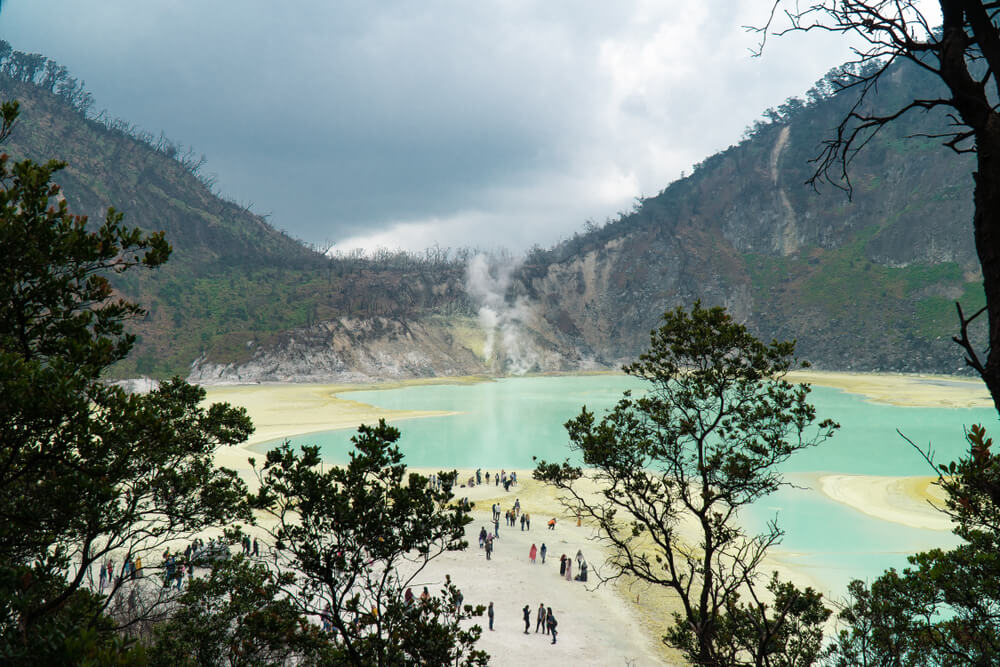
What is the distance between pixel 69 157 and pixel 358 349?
113 meters

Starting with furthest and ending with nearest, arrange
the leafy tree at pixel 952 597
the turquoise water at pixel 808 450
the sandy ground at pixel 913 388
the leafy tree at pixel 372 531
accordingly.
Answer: the sandy ground at pixel 913 388, the turquoise water at pixel 808 450, the leafy tree at pixel 952 597, the leafy tree at pixel 372 531

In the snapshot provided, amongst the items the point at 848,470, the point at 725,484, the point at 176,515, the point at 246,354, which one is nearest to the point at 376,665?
the point at 176,515

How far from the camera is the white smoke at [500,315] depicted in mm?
158250

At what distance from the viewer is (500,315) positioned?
561ft

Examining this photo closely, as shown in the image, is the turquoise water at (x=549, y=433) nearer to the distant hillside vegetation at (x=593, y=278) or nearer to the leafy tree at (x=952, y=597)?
the leafy tree at (x=952, y=597)

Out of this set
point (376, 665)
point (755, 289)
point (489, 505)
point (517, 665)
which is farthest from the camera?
point (755, 289)

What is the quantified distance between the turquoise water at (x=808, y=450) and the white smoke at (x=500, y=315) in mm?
47567

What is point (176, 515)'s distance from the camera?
968cm

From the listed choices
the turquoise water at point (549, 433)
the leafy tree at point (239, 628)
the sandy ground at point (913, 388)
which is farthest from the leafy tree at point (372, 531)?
the sandy ground at point (913, 388)

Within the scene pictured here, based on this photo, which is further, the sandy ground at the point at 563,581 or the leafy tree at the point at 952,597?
the sandy ground at the point at 563,581

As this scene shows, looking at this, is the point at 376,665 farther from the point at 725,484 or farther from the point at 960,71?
the point at 960,71

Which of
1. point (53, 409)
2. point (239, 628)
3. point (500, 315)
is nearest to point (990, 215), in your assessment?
point (53, 409)

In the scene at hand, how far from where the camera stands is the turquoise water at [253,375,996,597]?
91.1 feet

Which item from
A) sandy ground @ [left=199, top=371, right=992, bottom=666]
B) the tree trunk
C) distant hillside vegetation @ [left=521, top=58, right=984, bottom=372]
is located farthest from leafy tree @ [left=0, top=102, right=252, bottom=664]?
distant hillside vegetation @ [left=521, top=58, right=984, bottom=372]
